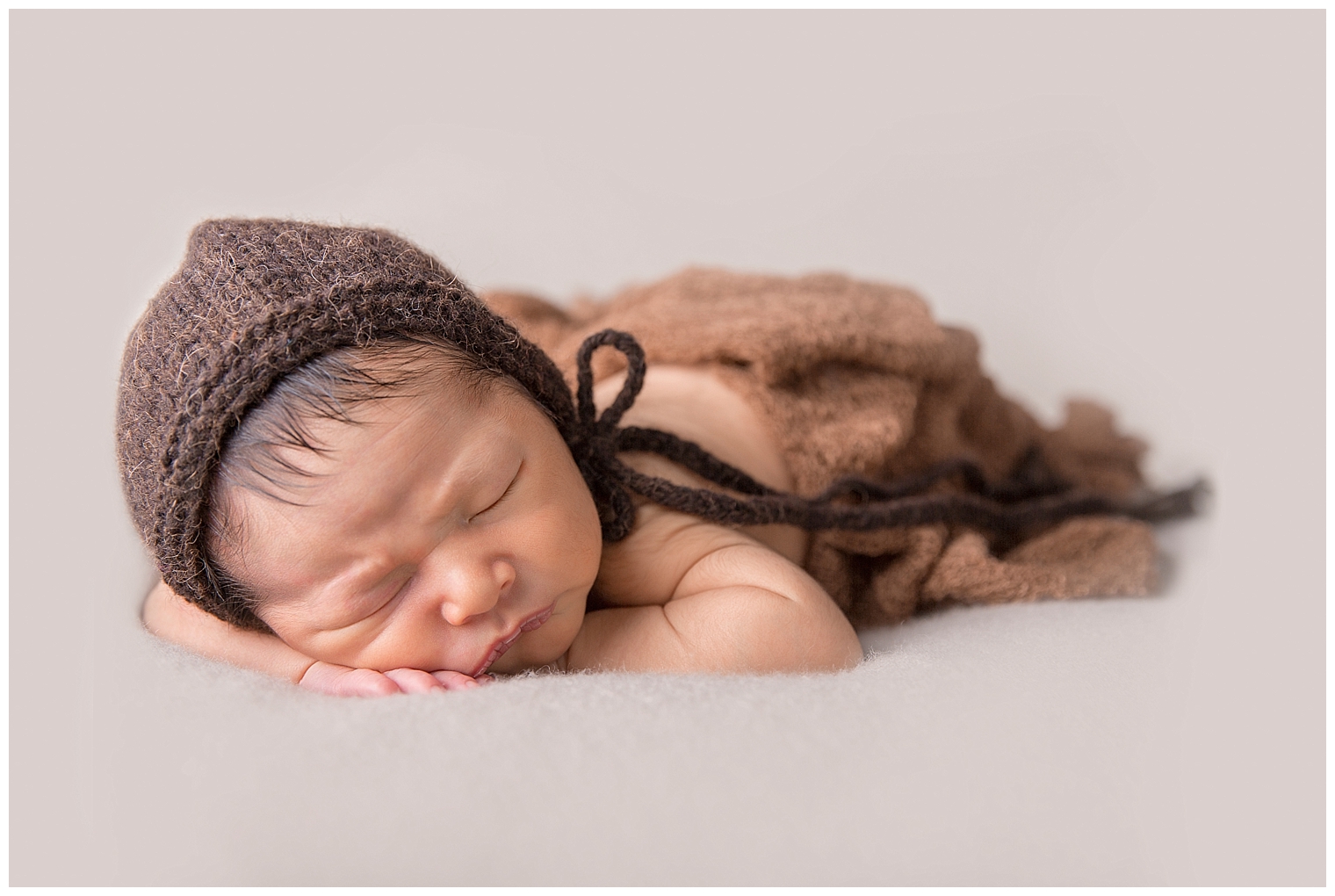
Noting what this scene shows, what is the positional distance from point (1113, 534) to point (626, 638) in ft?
2.62

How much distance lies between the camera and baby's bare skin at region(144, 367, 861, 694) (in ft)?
3.01

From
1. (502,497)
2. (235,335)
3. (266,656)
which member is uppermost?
(235,335)

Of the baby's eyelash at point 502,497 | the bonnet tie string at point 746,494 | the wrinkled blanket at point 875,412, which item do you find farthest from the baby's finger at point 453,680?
the wrinkled blanket at point 875,412

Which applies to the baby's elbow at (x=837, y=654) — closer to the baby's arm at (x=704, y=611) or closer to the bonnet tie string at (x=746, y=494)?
the baby's arm at (x=704, y=611)

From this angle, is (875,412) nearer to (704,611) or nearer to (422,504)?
(704,611)

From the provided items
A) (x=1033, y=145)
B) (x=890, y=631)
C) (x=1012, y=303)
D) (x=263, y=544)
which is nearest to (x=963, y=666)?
(x=890, y=631)

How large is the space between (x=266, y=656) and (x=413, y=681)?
0.70 ft

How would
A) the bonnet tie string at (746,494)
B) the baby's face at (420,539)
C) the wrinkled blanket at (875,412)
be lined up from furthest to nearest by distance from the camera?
1. the wrinkled blanket at (875,412)
2. the bonnet tie string at (746,494)
3. the baby's face at (420,539)

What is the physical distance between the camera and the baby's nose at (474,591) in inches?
36.5

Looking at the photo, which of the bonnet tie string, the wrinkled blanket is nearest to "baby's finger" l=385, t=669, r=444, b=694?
the bonnet tie string

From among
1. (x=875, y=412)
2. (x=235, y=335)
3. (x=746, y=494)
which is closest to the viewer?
(x=235, y=335)

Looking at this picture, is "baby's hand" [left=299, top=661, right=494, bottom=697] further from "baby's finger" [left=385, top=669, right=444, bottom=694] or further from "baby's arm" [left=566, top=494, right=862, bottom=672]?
"baby's arm" [left=566, top=494, right=862, bottom=672]

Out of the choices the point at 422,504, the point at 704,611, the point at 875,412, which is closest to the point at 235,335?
the point at 422,504

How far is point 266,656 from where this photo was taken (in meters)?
1.05
